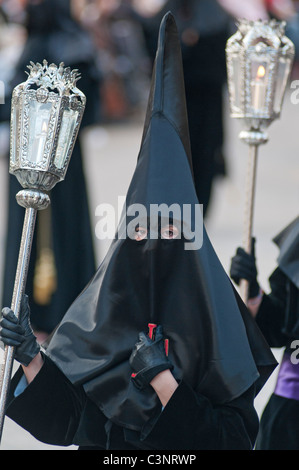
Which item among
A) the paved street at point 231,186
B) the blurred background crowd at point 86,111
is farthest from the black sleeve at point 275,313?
the blurred background crowd at point 86,111

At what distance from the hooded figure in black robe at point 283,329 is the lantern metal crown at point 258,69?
44cm

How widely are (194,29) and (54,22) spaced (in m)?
1.56

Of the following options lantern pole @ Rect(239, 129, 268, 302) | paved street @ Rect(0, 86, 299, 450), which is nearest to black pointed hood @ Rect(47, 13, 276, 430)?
lantern pole @ Rect(239, 129, 268, 302)

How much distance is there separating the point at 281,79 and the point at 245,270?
2.34 feet

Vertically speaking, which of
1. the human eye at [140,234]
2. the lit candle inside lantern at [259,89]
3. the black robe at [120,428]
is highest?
the lit candle inside lantern at [259,89]

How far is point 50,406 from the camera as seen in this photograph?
300 cm

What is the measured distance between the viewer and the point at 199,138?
7.54 meters

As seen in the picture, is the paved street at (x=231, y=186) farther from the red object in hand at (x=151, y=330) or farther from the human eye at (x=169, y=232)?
the human eye at (x=169, y=232)

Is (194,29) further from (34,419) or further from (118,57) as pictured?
(118,57)

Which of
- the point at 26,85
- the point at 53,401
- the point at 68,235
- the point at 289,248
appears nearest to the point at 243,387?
the point at 53,401

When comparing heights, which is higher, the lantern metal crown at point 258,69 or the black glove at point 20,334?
the lantern metal crown at point 258,69

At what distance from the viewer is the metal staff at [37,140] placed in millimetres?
2882

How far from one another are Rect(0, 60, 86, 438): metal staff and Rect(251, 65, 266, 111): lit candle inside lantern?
942 millimetres

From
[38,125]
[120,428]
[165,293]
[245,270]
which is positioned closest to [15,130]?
[38,125]
